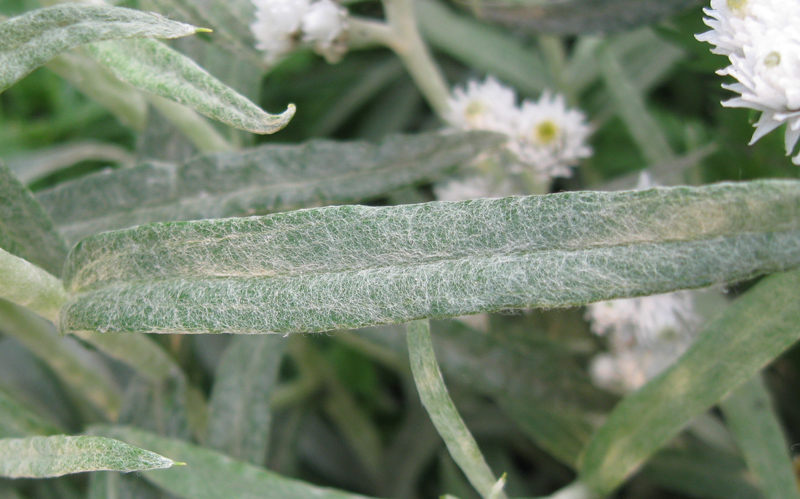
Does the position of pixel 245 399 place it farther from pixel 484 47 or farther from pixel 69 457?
pixel 484 47

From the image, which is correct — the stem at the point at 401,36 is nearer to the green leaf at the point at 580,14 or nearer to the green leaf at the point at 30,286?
the green leaf at the point at 580,14

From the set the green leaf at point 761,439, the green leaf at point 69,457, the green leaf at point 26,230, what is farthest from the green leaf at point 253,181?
the green leaf at point 761,439

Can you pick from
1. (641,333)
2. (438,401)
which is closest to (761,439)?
(641,333)

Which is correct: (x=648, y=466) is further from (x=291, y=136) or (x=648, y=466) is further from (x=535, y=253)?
(x=291, y=136)

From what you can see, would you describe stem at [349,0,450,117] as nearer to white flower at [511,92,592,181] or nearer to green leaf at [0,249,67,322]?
white flower at [511,92,592,181]

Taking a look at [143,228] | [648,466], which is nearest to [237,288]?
[143,228]

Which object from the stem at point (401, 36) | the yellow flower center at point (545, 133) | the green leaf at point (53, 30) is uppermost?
the green leaf at point (53, 30)
